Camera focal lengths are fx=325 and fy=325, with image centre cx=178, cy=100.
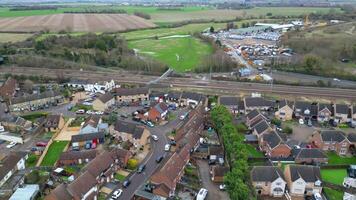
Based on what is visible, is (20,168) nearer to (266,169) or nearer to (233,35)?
(266,169)

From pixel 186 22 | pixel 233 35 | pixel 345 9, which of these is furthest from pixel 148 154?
pixel 345 9

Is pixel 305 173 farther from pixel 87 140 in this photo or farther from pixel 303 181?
pixel 87 140

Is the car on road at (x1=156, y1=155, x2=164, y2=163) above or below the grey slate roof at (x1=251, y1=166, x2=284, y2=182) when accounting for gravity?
below

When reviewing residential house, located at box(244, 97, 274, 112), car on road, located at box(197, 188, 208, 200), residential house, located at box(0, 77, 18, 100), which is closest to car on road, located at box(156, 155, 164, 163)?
car on road, located at box(197, 188, 208, 200)

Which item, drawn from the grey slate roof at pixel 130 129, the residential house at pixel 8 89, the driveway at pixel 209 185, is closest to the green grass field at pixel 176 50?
the residential house at pixel 8 89

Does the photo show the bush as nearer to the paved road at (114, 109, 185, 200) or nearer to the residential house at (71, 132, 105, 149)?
the paved road at (114, 109, 185, 200)

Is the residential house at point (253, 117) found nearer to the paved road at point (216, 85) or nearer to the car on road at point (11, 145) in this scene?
the paved road at point (216, 85)

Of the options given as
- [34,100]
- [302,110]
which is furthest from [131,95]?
[302,110]
